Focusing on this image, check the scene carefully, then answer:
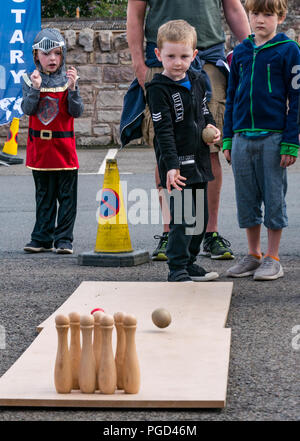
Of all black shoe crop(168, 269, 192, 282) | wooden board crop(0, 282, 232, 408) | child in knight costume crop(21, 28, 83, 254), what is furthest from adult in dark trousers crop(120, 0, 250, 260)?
wooden board crop(0, 282, 232, 408)

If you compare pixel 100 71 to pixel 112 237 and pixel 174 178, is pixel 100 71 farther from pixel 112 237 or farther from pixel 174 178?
pixel 174 178

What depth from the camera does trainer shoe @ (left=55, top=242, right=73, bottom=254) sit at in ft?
22.6

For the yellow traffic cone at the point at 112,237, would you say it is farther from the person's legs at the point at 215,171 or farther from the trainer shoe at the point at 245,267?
the trainer shoe at the point at 245,267

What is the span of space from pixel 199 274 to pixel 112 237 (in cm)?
95

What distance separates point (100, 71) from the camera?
15.0 metres

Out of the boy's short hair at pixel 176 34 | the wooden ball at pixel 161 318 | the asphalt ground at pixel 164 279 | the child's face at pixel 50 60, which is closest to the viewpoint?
the asphalt ground at pixel 164 279

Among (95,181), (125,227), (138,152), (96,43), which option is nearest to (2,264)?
(125,227)

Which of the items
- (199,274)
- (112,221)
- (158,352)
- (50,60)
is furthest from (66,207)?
(158,352)

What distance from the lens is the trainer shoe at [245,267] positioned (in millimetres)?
6059

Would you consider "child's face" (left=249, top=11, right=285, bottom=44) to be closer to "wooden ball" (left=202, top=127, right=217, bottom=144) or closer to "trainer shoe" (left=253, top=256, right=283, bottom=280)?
"wooden ball" (left=202, top=127, right=217, bottom=144)

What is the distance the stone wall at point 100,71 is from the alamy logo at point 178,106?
31.3 feet

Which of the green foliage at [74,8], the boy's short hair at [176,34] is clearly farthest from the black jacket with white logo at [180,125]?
the green foliage at [74,8]

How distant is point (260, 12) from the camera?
5664 millimetres
